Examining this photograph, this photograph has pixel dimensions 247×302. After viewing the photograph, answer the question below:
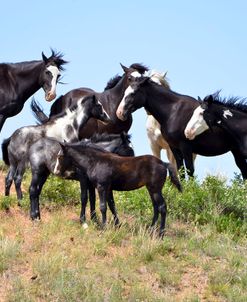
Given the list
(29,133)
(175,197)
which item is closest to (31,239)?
(29,133)

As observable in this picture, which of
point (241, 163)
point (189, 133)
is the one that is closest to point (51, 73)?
point (189, 133)

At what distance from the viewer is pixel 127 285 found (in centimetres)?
1045

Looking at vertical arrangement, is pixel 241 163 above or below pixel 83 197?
above

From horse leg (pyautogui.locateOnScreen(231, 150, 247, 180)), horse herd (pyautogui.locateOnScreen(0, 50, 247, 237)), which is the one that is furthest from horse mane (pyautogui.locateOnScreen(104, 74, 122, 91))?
horse leg (pyautogui.locateOnScreen(231, 150, 247, 180))

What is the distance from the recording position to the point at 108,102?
1584 centimetres

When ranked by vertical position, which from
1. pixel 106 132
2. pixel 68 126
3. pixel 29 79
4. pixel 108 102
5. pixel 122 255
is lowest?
pixel 122 255

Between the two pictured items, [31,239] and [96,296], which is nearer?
[96,296]

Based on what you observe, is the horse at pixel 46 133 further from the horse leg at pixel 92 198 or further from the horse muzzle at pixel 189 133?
the horse muzzle at pixel 189 133

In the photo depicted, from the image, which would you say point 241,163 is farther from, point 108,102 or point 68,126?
point 68,126

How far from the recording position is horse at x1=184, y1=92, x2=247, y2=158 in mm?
15094

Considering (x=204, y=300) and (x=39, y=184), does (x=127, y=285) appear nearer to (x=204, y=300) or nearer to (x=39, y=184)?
(x=204, y=300)

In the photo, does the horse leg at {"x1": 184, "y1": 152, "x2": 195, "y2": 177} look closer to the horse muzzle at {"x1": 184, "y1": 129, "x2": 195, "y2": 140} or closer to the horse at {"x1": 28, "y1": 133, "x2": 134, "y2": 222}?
the horse muzzle at {"x1": 184, "y1": 129, "x2": 195, "y2": 140}

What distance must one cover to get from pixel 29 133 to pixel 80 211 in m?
1.71

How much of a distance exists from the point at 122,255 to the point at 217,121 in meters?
4.91
